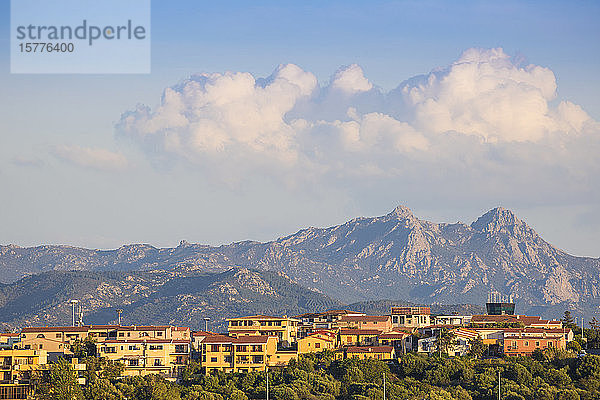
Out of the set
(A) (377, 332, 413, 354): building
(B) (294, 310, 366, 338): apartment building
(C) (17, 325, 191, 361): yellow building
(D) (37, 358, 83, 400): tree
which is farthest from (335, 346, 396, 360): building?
Result: (D) (37, 358, 83, 400): tree

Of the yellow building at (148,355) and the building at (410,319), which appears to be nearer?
the yellow building at (148,355)

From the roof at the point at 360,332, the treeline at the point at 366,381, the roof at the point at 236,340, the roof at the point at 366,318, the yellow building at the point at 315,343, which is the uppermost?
Answer: the roof at the point at 366,318

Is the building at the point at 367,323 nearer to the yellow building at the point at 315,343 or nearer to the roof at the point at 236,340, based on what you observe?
the yellow building at the point at 315,343

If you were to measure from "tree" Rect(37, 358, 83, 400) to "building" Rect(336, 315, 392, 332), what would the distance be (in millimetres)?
60763

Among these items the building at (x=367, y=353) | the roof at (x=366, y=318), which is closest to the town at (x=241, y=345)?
the building at (x=367, y=353)

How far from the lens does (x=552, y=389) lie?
134m

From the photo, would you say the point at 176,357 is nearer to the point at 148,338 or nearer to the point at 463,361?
the point at 148,338

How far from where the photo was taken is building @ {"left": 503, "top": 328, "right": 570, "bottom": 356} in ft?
514

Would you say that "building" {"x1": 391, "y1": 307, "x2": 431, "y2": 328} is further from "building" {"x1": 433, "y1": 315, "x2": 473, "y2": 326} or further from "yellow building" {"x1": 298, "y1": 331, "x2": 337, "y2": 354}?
"yellow building" {"x1": 298, "y1": 331, "x2": 337, "y2": 354}

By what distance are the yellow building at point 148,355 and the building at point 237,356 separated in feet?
12.5

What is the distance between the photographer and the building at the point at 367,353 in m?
153

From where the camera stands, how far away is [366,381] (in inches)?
5531

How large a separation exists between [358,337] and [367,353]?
12405mm

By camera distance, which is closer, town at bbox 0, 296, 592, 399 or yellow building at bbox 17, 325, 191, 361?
town at bbox 0, 296, 592, 399
